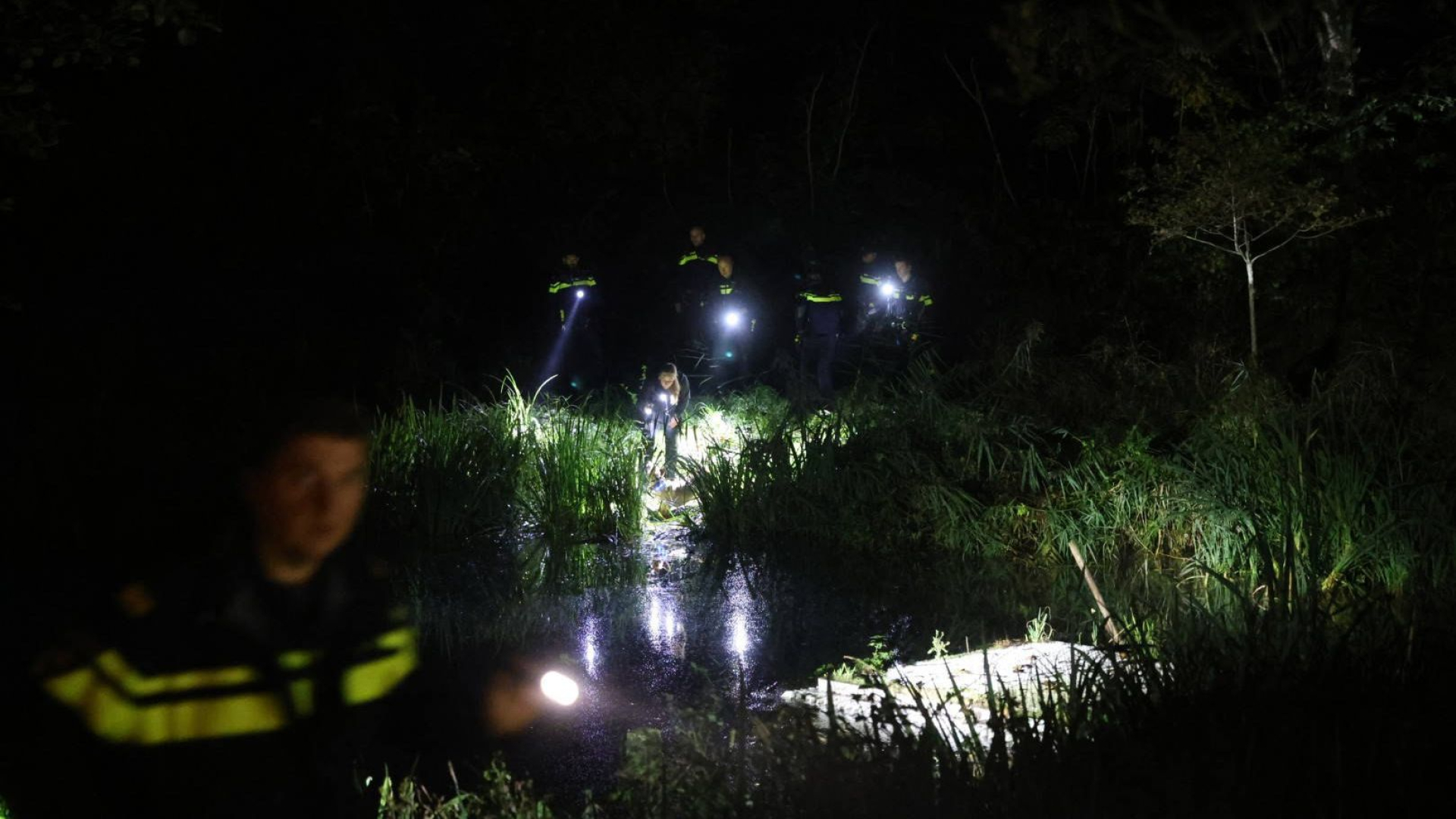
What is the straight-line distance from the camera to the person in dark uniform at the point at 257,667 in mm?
2064

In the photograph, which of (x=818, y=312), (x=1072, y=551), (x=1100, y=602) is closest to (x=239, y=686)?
(x=1100, y=602)

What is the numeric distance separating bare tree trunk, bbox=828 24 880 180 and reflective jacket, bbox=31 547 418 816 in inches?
746

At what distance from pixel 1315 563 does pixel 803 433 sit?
4.01 meters

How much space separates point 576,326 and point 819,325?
10.1 ft

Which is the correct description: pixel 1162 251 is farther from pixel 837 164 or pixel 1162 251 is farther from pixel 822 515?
pixel 822 515

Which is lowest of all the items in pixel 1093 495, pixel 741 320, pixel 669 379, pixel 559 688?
pixel 559 688

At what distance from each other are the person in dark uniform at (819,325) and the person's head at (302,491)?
10683 millimetres

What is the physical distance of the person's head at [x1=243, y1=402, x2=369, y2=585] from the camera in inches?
88.3

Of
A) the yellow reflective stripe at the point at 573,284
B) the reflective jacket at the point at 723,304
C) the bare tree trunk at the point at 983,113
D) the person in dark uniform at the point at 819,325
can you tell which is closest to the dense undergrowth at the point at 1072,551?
the person in dark uniform at the point at 819,325

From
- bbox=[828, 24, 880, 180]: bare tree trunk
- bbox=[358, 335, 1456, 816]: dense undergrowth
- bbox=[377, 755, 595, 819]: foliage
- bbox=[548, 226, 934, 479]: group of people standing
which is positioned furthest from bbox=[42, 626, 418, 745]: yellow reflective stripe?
bbox=[828, 24, 880, 180]: bare tree trunk

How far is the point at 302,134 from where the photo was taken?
14156mm

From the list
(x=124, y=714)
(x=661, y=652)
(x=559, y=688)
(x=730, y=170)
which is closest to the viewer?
(x=124, y=714)

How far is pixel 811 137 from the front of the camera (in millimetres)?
21156

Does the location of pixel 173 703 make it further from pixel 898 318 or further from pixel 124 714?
pixel 898 318
